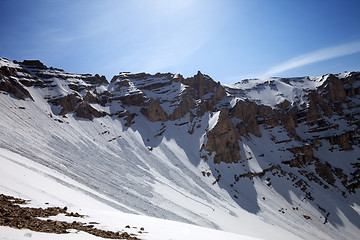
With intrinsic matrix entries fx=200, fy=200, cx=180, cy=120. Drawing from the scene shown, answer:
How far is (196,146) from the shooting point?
305 ft

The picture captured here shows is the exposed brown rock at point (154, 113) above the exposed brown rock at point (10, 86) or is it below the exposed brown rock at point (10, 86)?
above

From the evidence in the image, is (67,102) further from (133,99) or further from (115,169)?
(115,169)

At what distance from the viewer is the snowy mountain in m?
51.4

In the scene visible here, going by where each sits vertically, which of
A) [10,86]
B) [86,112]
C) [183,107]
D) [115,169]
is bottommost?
[115,169]

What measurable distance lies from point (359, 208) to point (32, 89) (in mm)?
153760

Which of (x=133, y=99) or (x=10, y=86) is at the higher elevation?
(x=133, y=99)

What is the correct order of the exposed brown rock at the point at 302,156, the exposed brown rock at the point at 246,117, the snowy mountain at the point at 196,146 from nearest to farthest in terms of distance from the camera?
the snowy mountain at the point at 196,146, the exposed brown rock at the point at 302,156, the exposed brown rock at the point at 246,117

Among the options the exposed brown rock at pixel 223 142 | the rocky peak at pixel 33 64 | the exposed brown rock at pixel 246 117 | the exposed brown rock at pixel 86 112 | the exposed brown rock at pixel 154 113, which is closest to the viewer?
the exposed brown rock at pixel 86 112

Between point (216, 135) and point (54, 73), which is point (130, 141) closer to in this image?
point (216, 135)

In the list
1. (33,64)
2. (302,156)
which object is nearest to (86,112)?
(33,64)

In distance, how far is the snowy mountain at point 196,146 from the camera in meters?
51.4

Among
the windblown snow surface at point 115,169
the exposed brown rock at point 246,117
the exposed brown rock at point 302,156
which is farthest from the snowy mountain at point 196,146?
the exposed brown rock at point 246,117

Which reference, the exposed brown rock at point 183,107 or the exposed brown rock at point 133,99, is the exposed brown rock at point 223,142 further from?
the exposed brown rock at point 133,99

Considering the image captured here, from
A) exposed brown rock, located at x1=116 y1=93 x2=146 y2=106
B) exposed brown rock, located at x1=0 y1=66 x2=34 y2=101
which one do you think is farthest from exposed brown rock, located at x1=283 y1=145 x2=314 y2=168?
exposed brown rock, located at x1=0 y1=66 x2=34 y2=101
